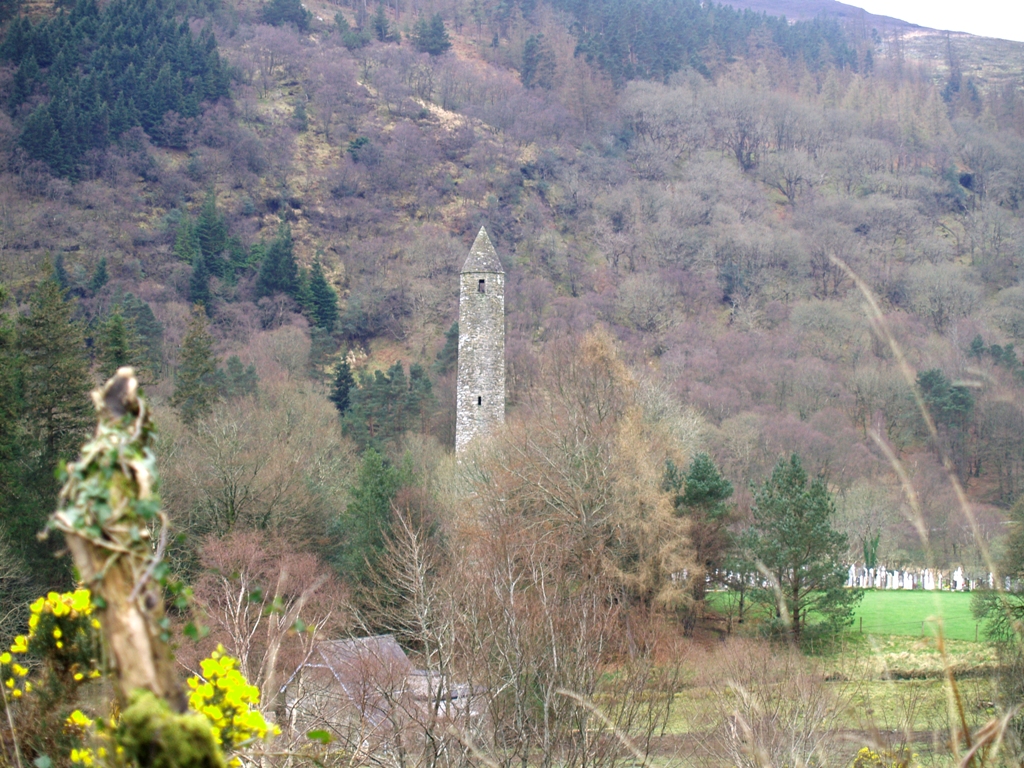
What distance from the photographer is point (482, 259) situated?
3225 cm

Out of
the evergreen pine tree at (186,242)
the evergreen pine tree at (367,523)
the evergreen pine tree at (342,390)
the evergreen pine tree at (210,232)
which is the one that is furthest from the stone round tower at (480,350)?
the evergreen pine tree at (210,232)


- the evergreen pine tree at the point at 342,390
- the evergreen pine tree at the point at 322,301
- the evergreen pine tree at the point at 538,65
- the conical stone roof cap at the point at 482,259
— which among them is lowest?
the evergreen pine tree at the point at 342,390

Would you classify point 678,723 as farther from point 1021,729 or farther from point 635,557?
point 1021,729

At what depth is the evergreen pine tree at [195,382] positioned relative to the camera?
30781mm

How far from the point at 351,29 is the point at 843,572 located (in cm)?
8674

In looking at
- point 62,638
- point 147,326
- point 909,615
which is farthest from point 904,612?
point 147,326

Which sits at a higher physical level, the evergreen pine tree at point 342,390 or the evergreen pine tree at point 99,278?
the evergreen pine tree at point 99,278

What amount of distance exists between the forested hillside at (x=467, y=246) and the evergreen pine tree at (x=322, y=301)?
448 millimetres

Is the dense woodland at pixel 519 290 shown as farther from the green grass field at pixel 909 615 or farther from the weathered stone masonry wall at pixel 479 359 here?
the weathered stone masonry wall at pixel 479 359

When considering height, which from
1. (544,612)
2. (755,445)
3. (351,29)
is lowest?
(755,445)

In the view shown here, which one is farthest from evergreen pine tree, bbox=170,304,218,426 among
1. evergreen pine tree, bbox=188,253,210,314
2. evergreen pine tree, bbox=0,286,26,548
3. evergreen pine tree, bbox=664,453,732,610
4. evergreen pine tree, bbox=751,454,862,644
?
evergreen pine tree, bbox=188,253,210,314

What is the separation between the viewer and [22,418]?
20.8 metres

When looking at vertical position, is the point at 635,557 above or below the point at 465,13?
below

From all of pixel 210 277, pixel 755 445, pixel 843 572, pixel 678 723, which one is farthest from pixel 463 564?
pixel 210 277
